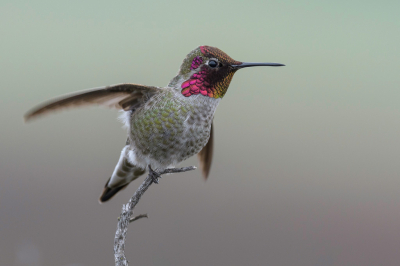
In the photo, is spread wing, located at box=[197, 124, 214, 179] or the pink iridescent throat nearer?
the pink iridescent throat

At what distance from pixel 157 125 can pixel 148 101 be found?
19 centimetres

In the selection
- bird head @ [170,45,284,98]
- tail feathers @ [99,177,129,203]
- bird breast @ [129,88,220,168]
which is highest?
bird head @ [170,45,284,98]

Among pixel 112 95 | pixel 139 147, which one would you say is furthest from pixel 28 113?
pixel 139 147

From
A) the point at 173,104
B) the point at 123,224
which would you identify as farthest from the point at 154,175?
the point at 173,104

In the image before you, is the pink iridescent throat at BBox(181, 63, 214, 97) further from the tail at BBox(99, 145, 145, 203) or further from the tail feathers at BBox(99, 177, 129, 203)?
the tail feathers at BBox(99, 177, 129, 203)

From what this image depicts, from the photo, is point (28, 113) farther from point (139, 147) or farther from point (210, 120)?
point (210, 120)

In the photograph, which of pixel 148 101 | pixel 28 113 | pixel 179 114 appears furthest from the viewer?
pixel 148 101

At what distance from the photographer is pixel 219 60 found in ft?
6.63

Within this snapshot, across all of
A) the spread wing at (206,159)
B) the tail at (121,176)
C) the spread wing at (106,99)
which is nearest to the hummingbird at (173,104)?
the spread wing at (106,99)

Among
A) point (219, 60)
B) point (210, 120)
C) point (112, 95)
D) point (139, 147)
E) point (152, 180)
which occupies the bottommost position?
point (152, 180)

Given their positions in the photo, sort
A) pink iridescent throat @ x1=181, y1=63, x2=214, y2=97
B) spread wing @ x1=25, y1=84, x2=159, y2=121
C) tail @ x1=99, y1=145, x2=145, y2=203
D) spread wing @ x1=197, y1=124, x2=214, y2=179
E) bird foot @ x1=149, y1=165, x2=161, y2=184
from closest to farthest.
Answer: spread wing @ x1=25, y1=84, x2=159, y2=121 < pink iridescent throat @ x1=181, y1=63, x2=214, y2=97 < bird foot @ x1=149, y1=165, x2=161, y2=184 < tail @ x1=99, y1=145, x2=145, y2=203 < spread wing @ x1=197, y1=124, x2=214, y2=179

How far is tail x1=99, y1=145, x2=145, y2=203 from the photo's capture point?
92.1 inches

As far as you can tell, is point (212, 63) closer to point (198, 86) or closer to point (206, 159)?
point (198, 86)

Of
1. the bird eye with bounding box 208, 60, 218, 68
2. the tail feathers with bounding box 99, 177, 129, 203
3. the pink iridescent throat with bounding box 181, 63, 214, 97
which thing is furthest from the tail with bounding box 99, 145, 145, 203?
the bird eye with bounding box 208, 60, 218, 68
